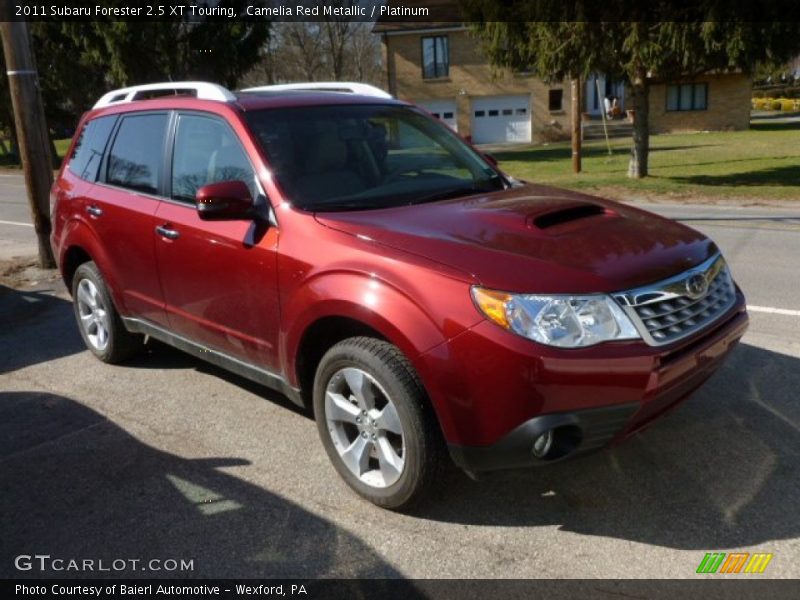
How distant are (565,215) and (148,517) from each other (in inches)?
94.8

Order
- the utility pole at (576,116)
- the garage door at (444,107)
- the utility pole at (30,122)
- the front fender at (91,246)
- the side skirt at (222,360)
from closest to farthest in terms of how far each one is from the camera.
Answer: the side skirt at (222,360) < the front fender at (91,246) < the utility pole at (30,122) < the utility pole at (576,116) < the garage door at (444,107)

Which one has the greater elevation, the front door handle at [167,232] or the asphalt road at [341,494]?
the front door handle at [167,232]

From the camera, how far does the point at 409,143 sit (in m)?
4.43

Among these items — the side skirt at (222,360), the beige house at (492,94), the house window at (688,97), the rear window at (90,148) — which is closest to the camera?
the side skirt at (222,360)

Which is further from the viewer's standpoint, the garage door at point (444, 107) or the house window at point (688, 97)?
the house window at point (688, 97)

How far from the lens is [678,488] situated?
334cm

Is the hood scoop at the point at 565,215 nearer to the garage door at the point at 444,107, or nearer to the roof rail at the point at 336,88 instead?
the roof rail at the point at 336,88

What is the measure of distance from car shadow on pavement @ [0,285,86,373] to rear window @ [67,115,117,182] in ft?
4.86

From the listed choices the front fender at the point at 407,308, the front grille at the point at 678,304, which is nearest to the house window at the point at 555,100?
the front grille at the point at 678,304

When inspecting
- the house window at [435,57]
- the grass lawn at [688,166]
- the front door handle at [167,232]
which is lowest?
the grass lawn at [688,166]

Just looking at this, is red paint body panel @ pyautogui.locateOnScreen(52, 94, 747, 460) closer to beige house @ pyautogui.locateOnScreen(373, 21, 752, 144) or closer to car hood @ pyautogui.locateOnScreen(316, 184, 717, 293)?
car hood @ pyautogui.locateOnScreen(316, 184, 717, 293)

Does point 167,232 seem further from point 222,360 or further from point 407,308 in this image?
point 407,308

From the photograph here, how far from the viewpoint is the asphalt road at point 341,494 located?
9.72 feet

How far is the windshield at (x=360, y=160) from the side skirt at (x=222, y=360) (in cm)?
92
